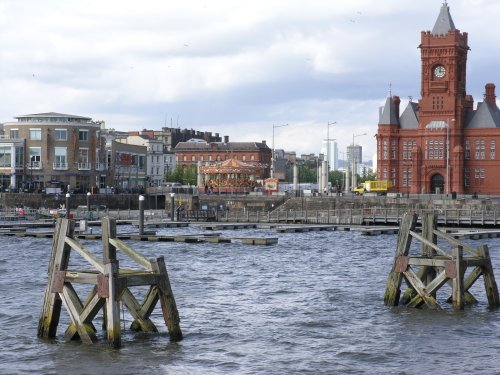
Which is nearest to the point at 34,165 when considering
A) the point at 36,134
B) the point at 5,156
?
the point at 5,156

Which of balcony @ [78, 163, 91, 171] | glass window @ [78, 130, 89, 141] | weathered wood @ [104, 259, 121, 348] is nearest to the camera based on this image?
weathered wood @ [104, 259, 121, 348]

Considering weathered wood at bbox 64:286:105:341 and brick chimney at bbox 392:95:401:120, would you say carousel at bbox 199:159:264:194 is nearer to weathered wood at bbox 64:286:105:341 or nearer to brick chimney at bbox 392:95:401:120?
brick chimney at bbox 392:95:401:120

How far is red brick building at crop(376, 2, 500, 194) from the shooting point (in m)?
138

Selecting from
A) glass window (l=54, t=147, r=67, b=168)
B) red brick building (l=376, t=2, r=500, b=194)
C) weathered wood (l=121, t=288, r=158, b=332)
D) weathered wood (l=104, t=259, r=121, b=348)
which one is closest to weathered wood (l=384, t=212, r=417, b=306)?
weathered wood (l=121, t=288, r=158, b=332)

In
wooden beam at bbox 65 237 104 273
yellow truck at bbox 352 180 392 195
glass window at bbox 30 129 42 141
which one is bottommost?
wooden beam at bbox 65 237 104 273

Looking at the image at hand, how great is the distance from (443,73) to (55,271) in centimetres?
11266

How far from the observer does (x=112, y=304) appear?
3072 cm

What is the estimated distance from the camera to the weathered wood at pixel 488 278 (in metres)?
40.5

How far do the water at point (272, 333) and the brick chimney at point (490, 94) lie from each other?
92.0 m

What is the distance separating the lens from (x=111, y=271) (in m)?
31.0

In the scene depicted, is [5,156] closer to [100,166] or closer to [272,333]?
[100,166]

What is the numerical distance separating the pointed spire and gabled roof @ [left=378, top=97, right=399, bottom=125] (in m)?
11.7

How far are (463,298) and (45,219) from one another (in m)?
75.0

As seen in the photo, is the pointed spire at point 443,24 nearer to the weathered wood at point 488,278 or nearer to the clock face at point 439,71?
the clock face at point 439,71
